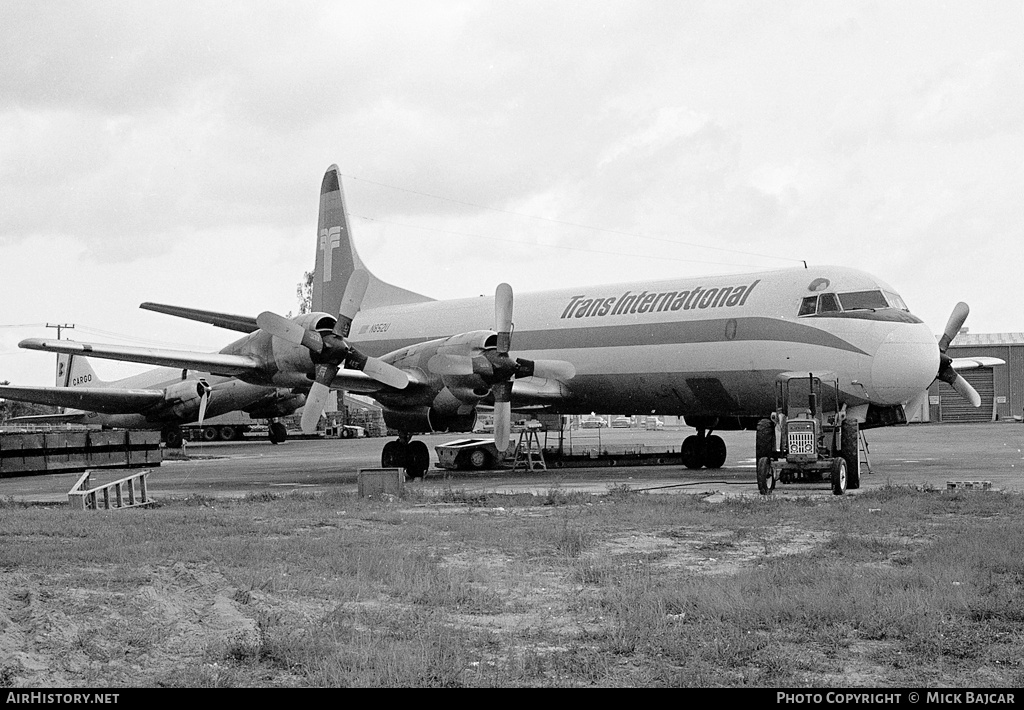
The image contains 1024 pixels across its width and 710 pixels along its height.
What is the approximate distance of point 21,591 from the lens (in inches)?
277

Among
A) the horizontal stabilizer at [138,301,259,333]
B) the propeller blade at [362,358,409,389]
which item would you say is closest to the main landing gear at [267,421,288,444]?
the horizontal stabilizer at [138,301,259,333]

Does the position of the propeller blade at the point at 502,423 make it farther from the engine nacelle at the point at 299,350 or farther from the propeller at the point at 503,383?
the engine nacelle at the point at 299,350

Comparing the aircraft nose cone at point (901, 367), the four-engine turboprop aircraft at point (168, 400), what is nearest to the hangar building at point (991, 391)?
the four-engine turboprop aircraft at point (168, 400)

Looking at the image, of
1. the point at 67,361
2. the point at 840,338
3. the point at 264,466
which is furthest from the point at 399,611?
the point at 67,361

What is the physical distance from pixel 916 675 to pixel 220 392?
33747 millimetres

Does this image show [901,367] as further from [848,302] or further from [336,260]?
[336,260]

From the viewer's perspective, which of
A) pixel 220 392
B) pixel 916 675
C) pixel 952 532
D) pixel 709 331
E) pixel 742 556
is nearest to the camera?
pixel 916 675

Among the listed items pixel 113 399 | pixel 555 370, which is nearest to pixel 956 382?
pixel 555 370

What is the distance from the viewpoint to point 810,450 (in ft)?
51.8

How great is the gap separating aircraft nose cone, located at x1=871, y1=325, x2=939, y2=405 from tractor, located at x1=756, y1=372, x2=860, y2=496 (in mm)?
1562

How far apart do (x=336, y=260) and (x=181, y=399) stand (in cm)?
1114

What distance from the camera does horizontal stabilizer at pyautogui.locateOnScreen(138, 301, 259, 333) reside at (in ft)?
73.6

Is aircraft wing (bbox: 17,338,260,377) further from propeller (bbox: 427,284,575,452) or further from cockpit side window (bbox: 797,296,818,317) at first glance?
cockpit side window (bbox: 797,296,818,317)
